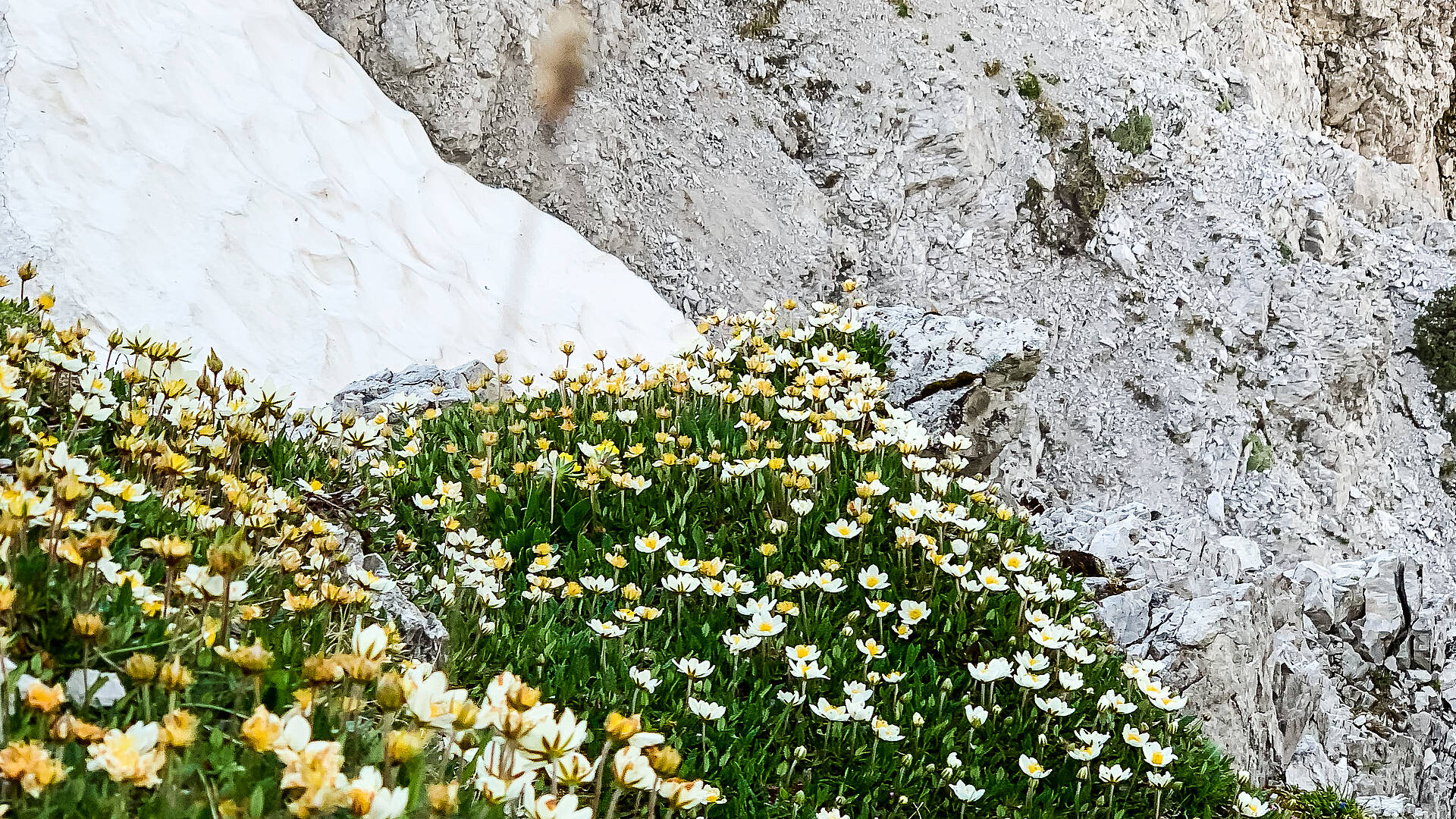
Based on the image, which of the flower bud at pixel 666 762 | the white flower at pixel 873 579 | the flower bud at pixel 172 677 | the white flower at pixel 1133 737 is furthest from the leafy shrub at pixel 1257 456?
the flower bud at pixel 172 677

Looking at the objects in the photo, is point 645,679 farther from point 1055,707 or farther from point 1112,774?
point 1112,774

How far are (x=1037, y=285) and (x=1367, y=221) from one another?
27.3 feet

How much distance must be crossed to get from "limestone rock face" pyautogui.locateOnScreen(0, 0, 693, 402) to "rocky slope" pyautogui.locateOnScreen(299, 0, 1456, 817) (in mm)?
3372

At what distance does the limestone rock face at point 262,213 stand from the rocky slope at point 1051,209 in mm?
3372

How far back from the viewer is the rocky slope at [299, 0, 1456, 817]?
16.3 meters

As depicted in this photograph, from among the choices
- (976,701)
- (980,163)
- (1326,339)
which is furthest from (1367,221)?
(976,701)

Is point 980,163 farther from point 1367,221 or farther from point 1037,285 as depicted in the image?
point 1367,221

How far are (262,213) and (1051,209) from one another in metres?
14.1

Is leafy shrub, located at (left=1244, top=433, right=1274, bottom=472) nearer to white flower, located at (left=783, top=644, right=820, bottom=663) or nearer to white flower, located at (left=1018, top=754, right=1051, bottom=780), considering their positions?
white flower, located at (left=1018, top=754, right=1051, bottom=780)

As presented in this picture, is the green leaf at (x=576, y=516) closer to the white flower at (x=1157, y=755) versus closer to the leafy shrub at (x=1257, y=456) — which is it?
the white flower at (x=1157, y=755)

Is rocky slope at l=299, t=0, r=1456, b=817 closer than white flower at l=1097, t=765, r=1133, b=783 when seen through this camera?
No

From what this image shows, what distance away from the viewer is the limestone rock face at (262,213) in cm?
810

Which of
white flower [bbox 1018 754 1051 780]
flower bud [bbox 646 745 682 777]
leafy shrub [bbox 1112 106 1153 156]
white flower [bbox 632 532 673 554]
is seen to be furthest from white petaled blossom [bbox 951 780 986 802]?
leafy shrub [bbox 1112 106 1153 156]

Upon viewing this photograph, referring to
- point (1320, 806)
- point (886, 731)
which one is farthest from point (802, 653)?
point (1320, 806)
